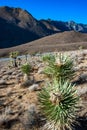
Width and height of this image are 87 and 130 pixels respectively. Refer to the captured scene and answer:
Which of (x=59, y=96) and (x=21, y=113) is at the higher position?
(x=59, y=96)

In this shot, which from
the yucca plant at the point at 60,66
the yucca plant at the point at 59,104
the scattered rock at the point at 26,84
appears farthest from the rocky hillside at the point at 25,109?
the yucca plant at the point at 59,104

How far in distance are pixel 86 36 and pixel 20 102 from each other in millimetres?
139539

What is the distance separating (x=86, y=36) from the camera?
151500mm

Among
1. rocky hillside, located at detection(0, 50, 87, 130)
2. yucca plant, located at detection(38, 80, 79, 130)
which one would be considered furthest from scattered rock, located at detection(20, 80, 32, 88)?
yucca plant, located at detection(38, 80, 79, 130)

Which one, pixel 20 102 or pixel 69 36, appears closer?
pixel 20 102

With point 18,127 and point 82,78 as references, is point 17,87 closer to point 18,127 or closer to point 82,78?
point 82,78

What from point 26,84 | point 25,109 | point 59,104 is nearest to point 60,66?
point 25,109

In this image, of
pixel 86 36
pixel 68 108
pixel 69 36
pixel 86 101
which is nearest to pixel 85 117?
pixel 86 101

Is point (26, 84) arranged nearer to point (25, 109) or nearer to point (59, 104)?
point (25, 109)

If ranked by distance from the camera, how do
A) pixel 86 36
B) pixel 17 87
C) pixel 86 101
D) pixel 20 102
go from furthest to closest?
1. pixel 86 36
2. pixel 17 87
3. pixel 20 102
4. pixel 86 101

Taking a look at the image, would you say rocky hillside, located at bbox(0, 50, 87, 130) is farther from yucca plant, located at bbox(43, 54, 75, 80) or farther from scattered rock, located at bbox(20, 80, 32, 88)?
yucca plant, located at bbox(43, 54, 75, 80)

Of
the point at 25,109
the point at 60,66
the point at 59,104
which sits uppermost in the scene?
the point at 60,66

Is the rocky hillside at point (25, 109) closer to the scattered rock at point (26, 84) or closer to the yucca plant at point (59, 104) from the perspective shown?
the scattered rock at point (26, 84)

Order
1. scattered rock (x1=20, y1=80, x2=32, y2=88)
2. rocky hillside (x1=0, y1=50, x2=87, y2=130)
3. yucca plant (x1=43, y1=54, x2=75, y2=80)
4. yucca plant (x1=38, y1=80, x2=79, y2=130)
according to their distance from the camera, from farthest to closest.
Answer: scattered rock (x1=20, y1=80, x2=32, y2=88) < yucca plant (x1=43, y1=54, x2=75, y2=80) < rocky hillside (x1=0, y1=50, x2=87, y2=130) < yucca plant (x1=38, y1=80, x2=79, y2=130)
